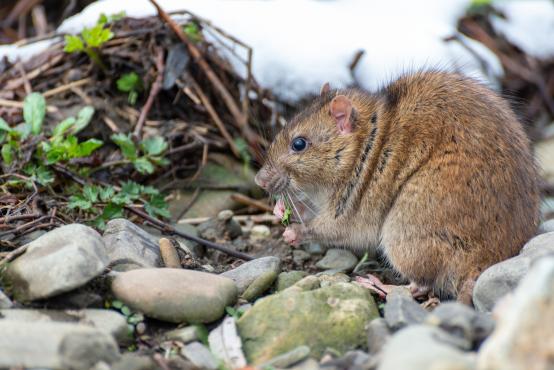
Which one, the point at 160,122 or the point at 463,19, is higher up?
the point at 463,19

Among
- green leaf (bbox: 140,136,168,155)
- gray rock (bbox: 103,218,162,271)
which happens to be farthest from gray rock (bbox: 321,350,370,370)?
green leaf (bbox: 140,136,168,155)

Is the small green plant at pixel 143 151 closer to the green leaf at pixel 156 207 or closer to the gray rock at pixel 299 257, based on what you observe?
the green leaf at pixel 156 207

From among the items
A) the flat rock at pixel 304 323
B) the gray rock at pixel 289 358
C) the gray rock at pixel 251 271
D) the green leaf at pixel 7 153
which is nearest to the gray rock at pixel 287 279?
the gray rock at pixel 251 271

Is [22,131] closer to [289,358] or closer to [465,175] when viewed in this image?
[289,358]

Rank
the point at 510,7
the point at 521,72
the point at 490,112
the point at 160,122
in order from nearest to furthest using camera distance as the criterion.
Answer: the point at 490,112 < the point at 160,122 < the point at 521,72 < the point at 510,7

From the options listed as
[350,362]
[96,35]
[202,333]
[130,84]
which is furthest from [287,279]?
[96,35]

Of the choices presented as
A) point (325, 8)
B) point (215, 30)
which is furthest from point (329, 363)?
point (325, 8)

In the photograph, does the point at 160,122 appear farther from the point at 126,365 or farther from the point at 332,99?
the point at 126,365
